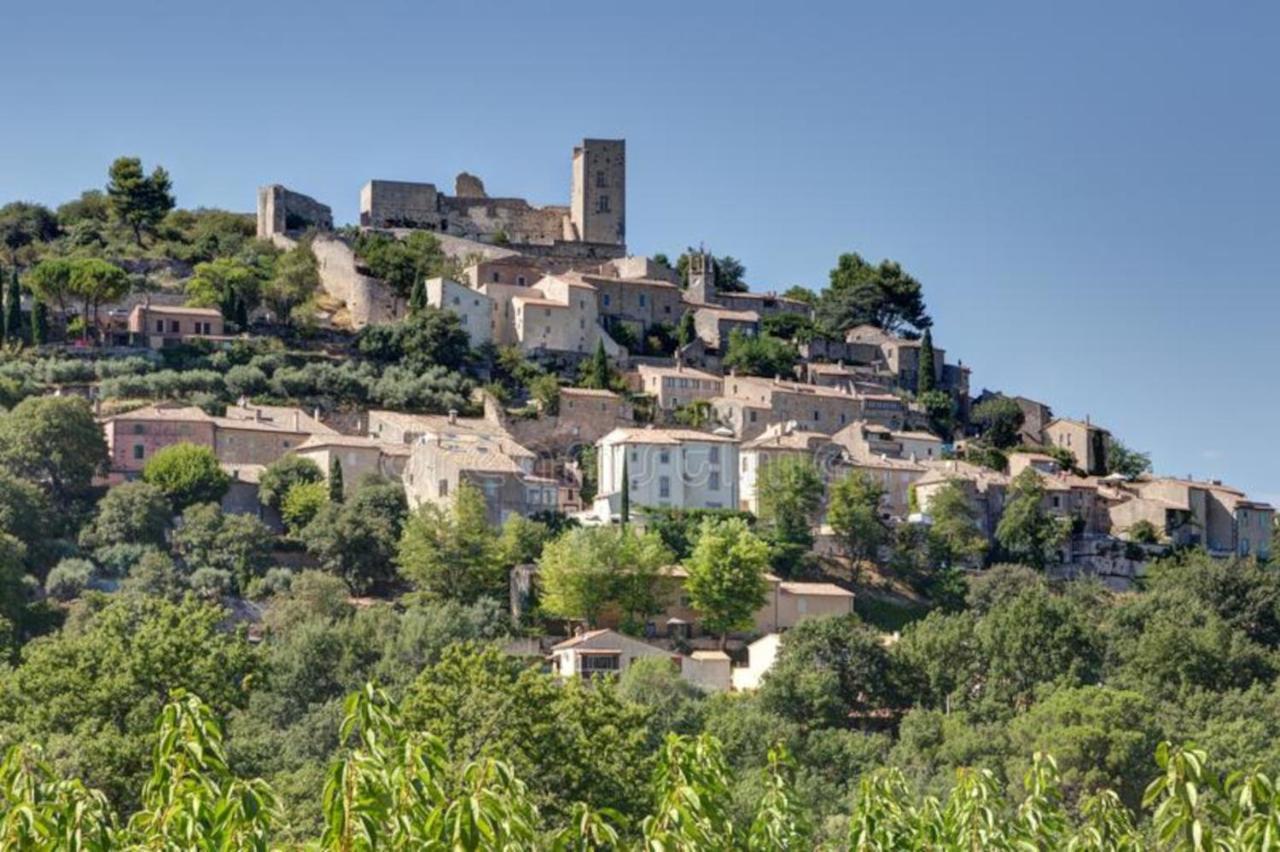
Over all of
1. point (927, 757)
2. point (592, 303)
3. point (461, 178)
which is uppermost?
point (461, 178)

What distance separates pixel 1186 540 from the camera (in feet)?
281

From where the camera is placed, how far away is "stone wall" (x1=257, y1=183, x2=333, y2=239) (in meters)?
106

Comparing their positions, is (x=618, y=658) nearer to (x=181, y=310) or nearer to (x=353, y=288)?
(x=181, y=310)

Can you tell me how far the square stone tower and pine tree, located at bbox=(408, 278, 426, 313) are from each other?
58.8ft

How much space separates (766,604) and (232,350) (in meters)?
26.1

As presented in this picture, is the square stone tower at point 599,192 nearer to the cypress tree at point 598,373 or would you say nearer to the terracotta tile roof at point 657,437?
the cypress tree at point 598,373

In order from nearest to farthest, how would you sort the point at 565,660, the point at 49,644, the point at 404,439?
1. the point at 49,644
2. the point at 565,660
3. the point at 404,439

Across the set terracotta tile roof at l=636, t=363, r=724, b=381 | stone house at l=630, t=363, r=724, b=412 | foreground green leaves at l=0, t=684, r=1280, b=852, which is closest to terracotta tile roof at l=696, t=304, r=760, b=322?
terracotta tile roof at l=636, t=363, r=724, b=381

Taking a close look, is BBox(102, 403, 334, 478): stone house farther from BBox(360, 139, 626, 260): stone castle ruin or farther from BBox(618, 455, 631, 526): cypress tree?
BBox(360, 139, 626, 260): stone castle ruin

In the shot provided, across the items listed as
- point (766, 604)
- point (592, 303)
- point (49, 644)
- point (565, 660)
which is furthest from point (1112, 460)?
point (49, 644)

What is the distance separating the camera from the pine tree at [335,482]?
7294 cm

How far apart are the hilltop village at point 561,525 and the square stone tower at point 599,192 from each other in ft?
0.60

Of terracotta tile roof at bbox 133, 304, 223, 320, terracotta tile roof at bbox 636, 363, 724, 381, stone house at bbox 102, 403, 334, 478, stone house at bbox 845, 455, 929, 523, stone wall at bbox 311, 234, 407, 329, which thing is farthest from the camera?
stone wall at bbox 311, 234, 407, 329

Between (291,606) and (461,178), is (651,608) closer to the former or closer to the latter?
(291,606)
